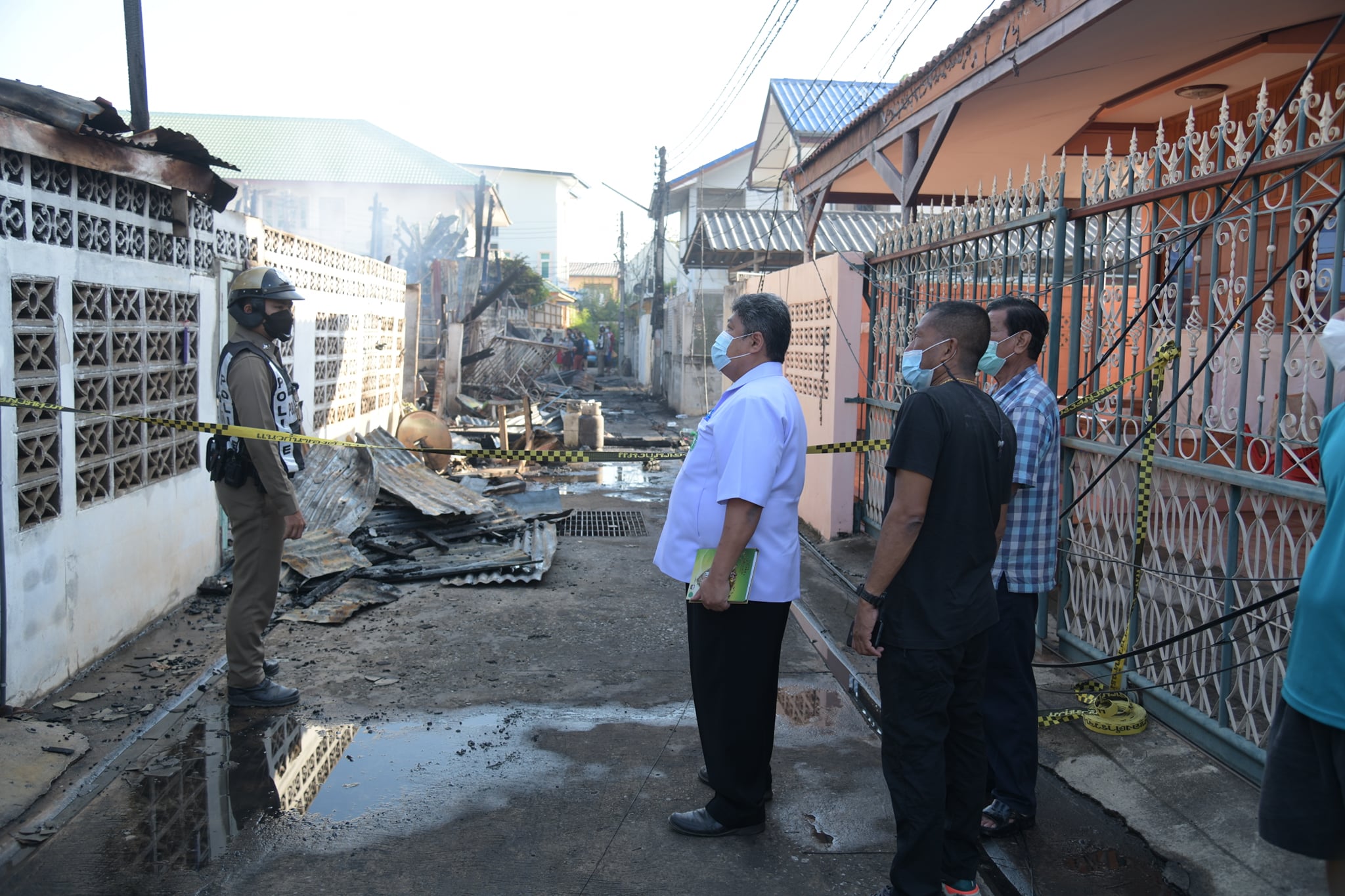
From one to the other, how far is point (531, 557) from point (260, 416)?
313cm

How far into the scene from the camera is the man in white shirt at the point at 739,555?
3268 millimetres

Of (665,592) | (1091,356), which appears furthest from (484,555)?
(1091,356)

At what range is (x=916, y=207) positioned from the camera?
883 cm

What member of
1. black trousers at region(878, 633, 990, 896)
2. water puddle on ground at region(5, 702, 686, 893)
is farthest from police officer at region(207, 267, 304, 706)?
black trousers at region(878, 633, 990, 896)

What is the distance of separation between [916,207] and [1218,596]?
5637 mm

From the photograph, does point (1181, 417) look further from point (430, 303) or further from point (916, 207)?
point (430, 303)

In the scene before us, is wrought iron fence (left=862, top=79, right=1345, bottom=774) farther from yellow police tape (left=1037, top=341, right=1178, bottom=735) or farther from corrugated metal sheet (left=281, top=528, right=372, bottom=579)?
corrugated metal sheet (left=281, top=528, right=372, bottom=579)

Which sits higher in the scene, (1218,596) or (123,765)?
(1218,596)

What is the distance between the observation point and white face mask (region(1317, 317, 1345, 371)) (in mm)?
2285

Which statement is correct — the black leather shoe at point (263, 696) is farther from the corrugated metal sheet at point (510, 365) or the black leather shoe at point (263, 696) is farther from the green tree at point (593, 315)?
the green tree at point (593, 315)

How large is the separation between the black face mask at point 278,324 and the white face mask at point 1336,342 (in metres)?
4.33

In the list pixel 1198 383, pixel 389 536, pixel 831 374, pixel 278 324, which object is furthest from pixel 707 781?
pixel 831 374

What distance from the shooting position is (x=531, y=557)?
7445 mm

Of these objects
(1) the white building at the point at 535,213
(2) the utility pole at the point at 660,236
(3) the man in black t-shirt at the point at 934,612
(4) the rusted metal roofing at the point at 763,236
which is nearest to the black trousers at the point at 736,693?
(3) the man in black t-shirt at the point at 934,612
